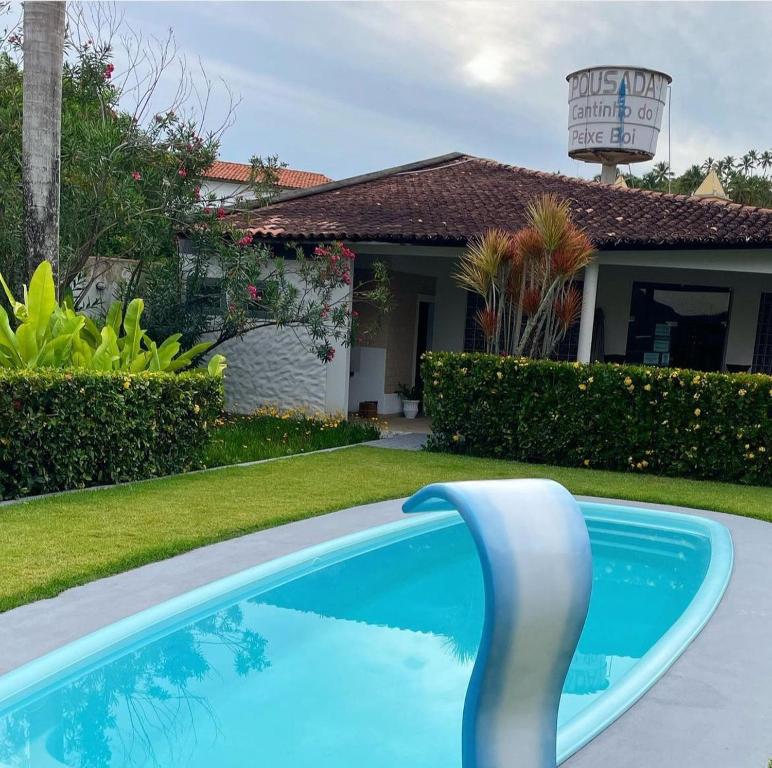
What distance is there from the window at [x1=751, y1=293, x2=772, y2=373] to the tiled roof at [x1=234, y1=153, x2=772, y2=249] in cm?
272

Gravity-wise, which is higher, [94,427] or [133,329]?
[133,329]

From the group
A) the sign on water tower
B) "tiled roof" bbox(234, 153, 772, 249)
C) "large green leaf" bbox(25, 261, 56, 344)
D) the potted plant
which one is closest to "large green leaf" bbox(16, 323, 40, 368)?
"large green leaf" bbox(25, 261, 56, 344)

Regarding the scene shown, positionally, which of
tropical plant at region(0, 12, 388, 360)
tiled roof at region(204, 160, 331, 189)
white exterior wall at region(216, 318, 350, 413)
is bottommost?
white exterior wall at region(216, 318, 350, 413)

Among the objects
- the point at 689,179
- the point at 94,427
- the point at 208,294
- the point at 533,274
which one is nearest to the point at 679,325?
the point at 533,274

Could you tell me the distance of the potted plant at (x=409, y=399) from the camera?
58.4ft

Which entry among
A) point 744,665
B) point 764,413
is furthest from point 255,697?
point 764,413

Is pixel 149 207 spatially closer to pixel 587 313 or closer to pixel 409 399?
pixel 409 399

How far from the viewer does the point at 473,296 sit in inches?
736

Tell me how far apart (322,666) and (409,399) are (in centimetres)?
1254

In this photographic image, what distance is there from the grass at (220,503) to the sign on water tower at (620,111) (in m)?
12.1

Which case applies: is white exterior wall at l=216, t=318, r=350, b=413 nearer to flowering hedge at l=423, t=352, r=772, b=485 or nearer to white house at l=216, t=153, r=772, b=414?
white house at l=216, t=153, r=772, b=414

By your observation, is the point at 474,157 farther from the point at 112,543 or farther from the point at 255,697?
the point at 255,697

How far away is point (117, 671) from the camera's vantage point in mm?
4938

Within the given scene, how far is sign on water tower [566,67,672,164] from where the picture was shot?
2061cm
